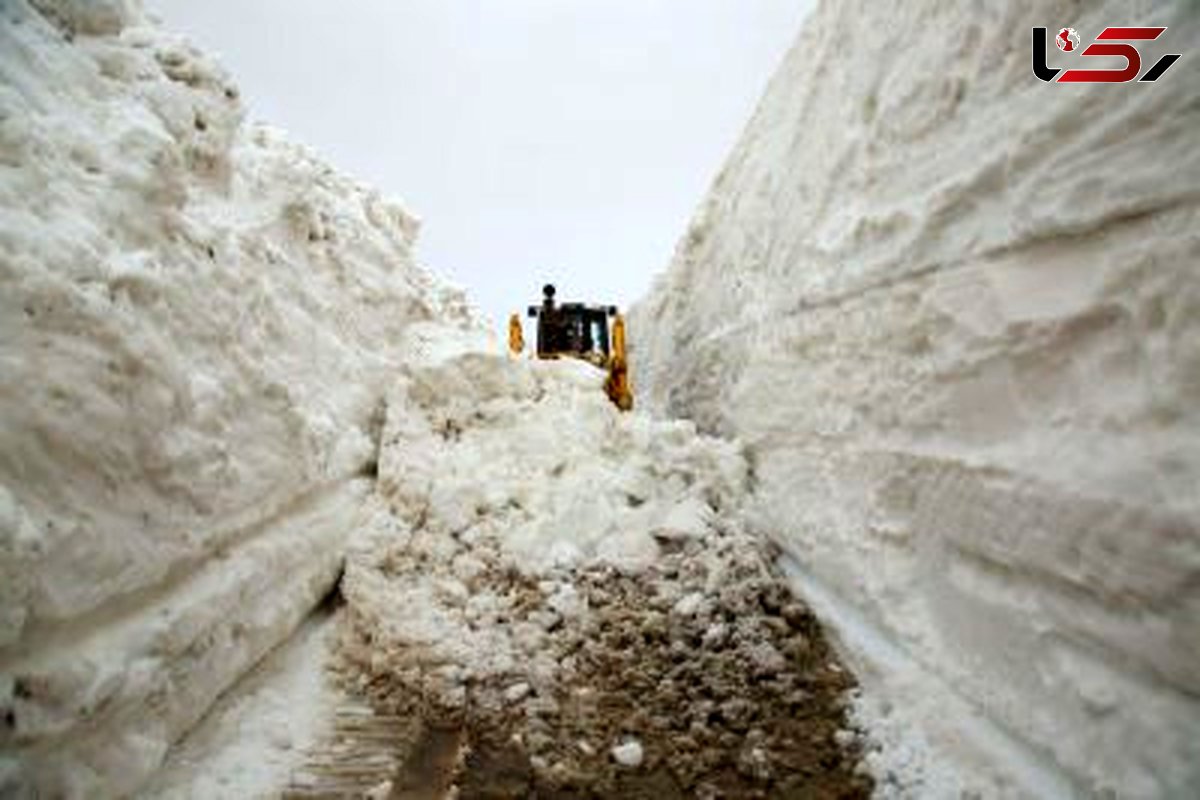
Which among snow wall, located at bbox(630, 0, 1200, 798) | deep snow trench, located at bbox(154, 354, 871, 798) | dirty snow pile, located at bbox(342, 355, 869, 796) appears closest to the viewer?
snow wall, located at bbox(630, 0, 1200, 798)

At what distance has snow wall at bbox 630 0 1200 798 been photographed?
1458 mm

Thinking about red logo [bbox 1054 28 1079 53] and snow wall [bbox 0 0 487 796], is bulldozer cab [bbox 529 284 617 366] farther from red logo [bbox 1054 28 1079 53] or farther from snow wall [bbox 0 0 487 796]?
red logo [bbox 1054 28 1079 53]

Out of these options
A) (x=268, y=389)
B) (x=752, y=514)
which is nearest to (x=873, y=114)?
(x=752, y=514)

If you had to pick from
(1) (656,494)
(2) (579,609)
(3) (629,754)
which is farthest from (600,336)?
(3) (629,754)

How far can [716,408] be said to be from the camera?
5941 millimetres

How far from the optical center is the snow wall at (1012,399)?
146 cm

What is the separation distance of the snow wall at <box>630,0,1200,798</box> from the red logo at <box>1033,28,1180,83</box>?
23mm

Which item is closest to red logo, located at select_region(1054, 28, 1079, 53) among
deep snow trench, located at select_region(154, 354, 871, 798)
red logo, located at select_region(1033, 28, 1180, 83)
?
red logo, located at select_region(1033, 28, 1180, 83)

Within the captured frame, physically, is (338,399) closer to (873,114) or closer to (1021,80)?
(873,114)

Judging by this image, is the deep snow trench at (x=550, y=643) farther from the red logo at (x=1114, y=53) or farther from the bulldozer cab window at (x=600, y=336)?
the bulldozer cab window at (x=600, y=336)

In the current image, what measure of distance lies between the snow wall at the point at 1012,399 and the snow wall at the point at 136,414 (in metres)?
2.16

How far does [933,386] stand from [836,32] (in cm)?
291

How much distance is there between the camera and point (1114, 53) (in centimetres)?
172

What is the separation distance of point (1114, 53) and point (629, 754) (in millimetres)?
2286
